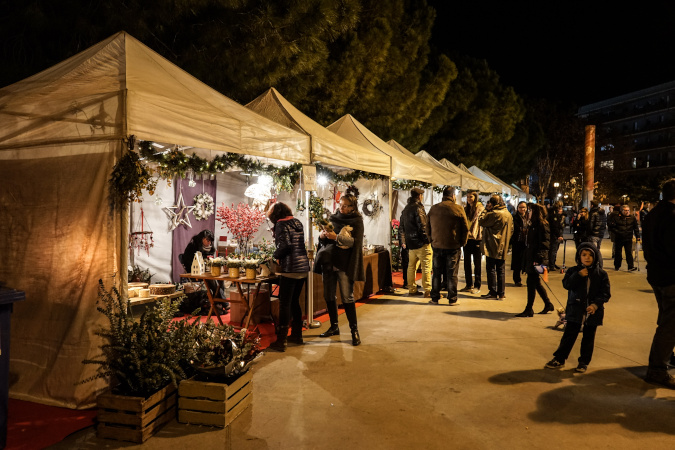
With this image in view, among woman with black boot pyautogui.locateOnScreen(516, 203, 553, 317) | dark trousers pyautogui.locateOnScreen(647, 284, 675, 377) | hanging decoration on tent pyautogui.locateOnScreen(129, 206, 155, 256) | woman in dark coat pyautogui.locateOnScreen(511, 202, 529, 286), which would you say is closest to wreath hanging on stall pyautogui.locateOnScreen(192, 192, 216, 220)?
hanging decoration on tent pyautogui.locateOnScreen(129, 206, 155, 256)

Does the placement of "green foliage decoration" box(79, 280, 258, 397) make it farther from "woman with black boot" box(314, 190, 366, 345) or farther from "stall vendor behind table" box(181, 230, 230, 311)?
"stall vendor behind table" box(181, 230, 230, 311)

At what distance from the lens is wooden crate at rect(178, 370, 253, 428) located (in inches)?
147

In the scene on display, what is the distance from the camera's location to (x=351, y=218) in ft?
19.7

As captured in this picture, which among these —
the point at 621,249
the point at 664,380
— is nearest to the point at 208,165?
the point at 664,380

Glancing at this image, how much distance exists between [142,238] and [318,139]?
3823mm

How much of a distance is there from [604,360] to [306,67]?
859 cm

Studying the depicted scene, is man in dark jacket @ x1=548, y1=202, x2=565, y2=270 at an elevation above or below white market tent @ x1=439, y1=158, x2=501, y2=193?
below

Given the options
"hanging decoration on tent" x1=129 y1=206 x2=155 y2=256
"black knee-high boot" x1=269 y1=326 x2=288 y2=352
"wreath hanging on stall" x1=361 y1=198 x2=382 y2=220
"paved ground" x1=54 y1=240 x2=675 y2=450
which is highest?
"wreath hanging on stall" x1=361 y1=198 x2=382 y2=220

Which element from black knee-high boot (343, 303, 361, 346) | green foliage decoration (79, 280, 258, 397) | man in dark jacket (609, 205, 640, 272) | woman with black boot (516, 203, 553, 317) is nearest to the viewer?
green foliage decoration (79, 280, 258, 397)

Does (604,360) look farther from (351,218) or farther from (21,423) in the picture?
(21,423)

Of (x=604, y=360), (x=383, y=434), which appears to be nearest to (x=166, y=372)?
(x=383, y=434)

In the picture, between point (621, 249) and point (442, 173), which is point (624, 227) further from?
point (442, 173)

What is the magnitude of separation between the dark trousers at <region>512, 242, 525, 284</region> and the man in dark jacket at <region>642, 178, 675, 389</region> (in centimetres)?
520

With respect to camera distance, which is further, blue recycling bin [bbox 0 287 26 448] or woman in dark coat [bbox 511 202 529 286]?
woman in dark coat [bbox 511 202 529 286]
